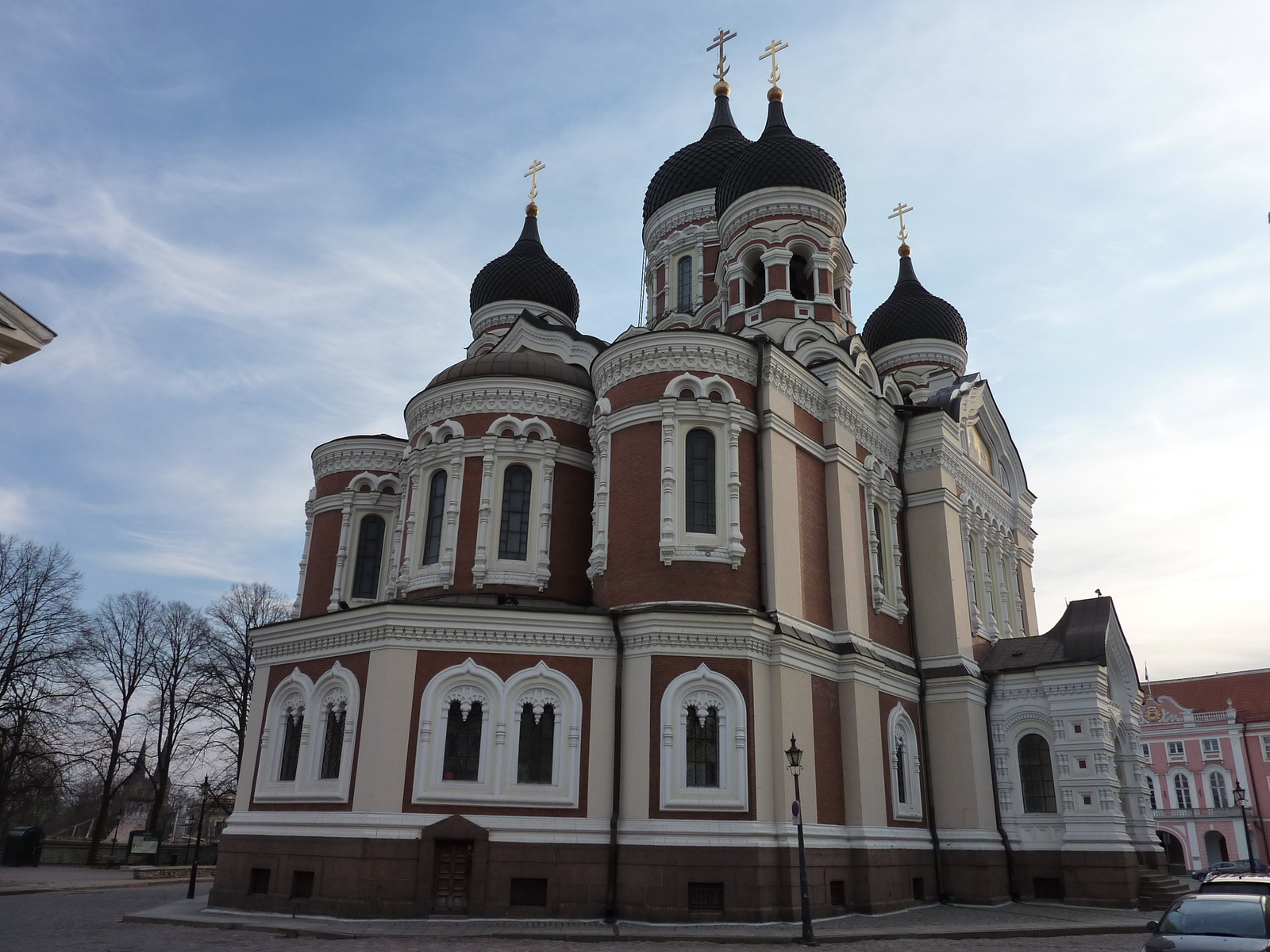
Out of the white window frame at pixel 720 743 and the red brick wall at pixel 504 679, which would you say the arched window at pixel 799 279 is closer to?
the white window frame at pixel 720 743

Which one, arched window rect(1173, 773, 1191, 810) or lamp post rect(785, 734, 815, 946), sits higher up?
arched window rect(1173, 773, 1191, 810)

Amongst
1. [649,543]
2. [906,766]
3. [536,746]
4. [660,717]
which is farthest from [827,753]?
[536,746]

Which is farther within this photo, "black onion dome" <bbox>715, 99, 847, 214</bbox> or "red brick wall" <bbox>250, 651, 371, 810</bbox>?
"black onion dome" <bbox>715, 99, 847, 214</bbox>

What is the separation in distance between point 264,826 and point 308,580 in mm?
8697

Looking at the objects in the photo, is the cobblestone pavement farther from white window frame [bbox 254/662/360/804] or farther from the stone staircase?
the stone staircase

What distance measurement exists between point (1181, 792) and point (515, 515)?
145 feet

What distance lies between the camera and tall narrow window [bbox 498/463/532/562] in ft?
67.8

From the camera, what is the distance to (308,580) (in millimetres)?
24875

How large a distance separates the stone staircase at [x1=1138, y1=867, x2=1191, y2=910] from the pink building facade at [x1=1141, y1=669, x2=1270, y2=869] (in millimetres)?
28926

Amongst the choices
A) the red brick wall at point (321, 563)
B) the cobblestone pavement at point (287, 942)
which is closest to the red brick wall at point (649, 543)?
the cobblestone pavement at point (287, 942)

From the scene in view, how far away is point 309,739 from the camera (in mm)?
17312

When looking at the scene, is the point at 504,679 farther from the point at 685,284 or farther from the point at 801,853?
the point at 685,284

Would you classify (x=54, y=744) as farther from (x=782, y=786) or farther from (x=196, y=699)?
(x=782, y=786)

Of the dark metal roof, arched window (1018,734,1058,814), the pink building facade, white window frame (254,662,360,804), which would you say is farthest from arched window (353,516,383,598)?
the pink building facade
